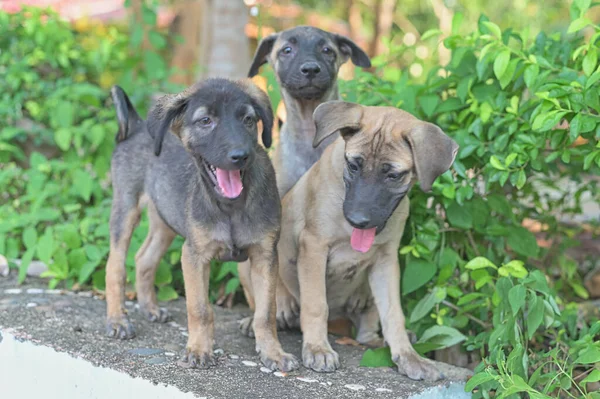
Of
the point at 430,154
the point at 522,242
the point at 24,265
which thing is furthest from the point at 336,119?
the point at 24,265

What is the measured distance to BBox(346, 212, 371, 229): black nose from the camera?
4.42 m

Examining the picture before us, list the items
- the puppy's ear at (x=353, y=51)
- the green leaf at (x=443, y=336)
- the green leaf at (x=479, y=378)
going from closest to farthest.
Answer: the green leaf at (x=479, y=378) → the green leaf at (x=443, y=336) → the puppy's ear at (x=353, y=51)

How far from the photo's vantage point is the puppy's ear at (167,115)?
183 inches

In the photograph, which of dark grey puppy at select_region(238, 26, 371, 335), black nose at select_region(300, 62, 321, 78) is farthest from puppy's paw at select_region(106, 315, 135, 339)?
black nose at select_region(300, 62, 321, 78)

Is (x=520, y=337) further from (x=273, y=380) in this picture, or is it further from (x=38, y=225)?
(x=38, y=225)

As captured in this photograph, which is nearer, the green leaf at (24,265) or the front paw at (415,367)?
the front paw at (415,367)

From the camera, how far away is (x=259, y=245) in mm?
4812

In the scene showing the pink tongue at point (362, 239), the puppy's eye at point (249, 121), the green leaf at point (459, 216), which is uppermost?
the puppy's eye at point (249, 121)

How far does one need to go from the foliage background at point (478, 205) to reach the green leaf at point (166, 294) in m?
0.01

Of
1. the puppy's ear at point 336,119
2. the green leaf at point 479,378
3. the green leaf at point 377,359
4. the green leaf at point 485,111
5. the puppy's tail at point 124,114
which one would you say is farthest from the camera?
the puppy's tail at point 124,114

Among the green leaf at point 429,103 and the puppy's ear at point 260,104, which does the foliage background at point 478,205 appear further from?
the puppy's ear at point 260,104

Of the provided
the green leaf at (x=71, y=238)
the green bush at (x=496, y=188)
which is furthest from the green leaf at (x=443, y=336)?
the green leaf at (x=71, y=238)

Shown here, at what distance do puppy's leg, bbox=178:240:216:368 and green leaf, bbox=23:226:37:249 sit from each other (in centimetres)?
239

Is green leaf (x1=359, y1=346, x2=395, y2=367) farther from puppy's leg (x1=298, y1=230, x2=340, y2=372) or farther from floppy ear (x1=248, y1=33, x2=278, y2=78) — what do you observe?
floppy ear (x1=248, y1=33, x2=278, y2=78)
